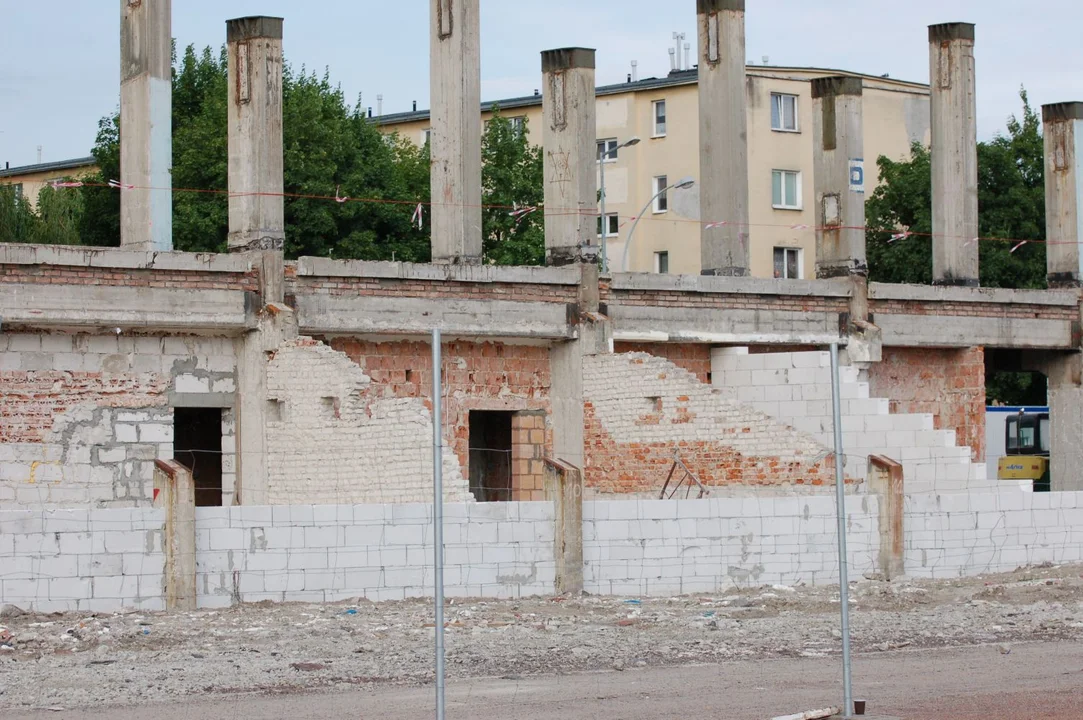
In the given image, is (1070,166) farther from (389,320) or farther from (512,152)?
(512,152)

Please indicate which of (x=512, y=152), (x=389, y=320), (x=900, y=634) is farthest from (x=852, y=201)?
(x=512, y=152)

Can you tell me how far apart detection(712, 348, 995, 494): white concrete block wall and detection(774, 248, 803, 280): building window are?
101ft

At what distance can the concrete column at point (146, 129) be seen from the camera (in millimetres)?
22172

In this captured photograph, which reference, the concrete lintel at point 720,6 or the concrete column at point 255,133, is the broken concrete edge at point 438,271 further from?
the concrete lintel at point 720,6

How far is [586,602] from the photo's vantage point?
18.2 meters

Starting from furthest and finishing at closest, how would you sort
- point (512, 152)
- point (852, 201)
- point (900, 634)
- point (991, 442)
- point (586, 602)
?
point (512, 152), point (991, 442), point (852, 201), point (586, 602), point (900, 634)

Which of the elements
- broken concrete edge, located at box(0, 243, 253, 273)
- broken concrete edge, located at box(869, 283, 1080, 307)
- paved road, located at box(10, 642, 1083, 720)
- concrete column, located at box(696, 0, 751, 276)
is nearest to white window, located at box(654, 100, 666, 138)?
broken concrete edge, located at box(869, 283, 1080, 307)

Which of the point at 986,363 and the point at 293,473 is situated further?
the point at 986,363

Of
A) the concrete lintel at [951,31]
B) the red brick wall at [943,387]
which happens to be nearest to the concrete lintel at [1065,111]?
the concrete lintel at [951,31]

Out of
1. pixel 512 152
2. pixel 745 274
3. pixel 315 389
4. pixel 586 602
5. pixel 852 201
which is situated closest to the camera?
pixel 586 602

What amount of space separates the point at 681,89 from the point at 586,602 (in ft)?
126

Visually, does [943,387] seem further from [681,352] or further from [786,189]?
[786,189]

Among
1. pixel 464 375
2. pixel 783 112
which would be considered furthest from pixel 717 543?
pixel 783 112

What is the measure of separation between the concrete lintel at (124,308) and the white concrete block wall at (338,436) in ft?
2.78
